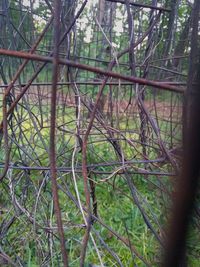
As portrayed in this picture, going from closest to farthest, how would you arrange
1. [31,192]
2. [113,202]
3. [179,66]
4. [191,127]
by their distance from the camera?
[191,127], [31,192], [113,202], [179,66]

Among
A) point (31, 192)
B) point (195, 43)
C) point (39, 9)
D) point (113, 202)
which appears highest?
point (39, 9)

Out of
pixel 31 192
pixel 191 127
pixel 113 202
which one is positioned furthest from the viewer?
pixel 113 202

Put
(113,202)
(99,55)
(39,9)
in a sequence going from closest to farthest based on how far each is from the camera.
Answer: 1. (113,202)
2. (39,9)
3. (99,55)

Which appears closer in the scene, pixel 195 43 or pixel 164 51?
pixel 195 43

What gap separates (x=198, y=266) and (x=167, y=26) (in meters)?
1.66

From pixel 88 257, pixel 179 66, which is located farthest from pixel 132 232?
pixel 179 66

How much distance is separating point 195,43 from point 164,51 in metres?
2.33

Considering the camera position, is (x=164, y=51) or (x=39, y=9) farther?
(x=39, y=9)

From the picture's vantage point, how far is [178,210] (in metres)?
0.32

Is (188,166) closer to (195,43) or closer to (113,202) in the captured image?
(195,43)

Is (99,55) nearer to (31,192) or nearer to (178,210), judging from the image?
(31,192)

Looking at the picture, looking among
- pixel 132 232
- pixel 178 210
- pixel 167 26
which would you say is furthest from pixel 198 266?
pixel 167 26

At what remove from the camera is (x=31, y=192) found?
1438 millimetres

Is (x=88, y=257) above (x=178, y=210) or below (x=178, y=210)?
below
